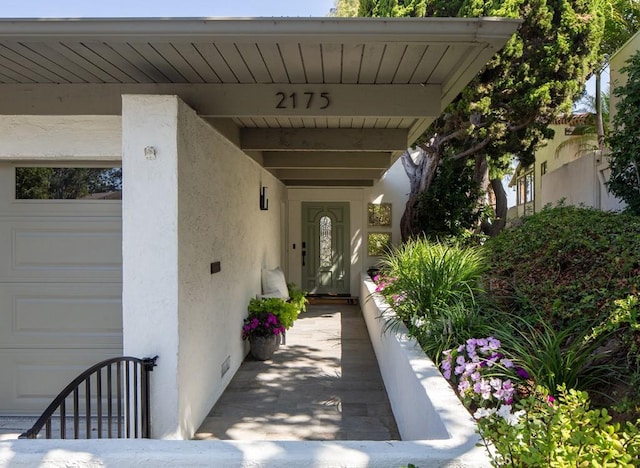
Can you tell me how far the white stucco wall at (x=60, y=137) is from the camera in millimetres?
3562

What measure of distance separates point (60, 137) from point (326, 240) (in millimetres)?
7446

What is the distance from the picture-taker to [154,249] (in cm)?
322

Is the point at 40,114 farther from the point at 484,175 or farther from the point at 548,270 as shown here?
the point at 484,175

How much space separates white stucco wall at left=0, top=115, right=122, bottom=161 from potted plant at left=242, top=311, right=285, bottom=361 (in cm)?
268

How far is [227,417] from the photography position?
3.93 metres

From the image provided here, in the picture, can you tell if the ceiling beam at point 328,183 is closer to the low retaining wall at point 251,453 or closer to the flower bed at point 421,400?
the flower bed at point 421,400

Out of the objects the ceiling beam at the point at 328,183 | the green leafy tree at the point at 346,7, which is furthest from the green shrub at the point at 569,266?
the green leafy tree at the point at 346,7

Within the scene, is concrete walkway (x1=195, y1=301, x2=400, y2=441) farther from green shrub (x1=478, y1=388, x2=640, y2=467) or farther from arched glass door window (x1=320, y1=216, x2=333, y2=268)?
arched glass door window (x1=320, y1=216, x2=333, y2=268)

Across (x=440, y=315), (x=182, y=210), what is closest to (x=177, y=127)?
(x=182, y=210)

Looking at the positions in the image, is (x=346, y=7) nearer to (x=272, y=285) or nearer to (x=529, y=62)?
(x=529, y=62)

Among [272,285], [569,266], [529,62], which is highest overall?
[529,62]

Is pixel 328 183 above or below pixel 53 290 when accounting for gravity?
above

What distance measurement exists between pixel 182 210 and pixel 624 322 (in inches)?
114

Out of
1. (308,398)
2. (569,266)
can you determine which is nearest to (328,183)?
(308,398)
